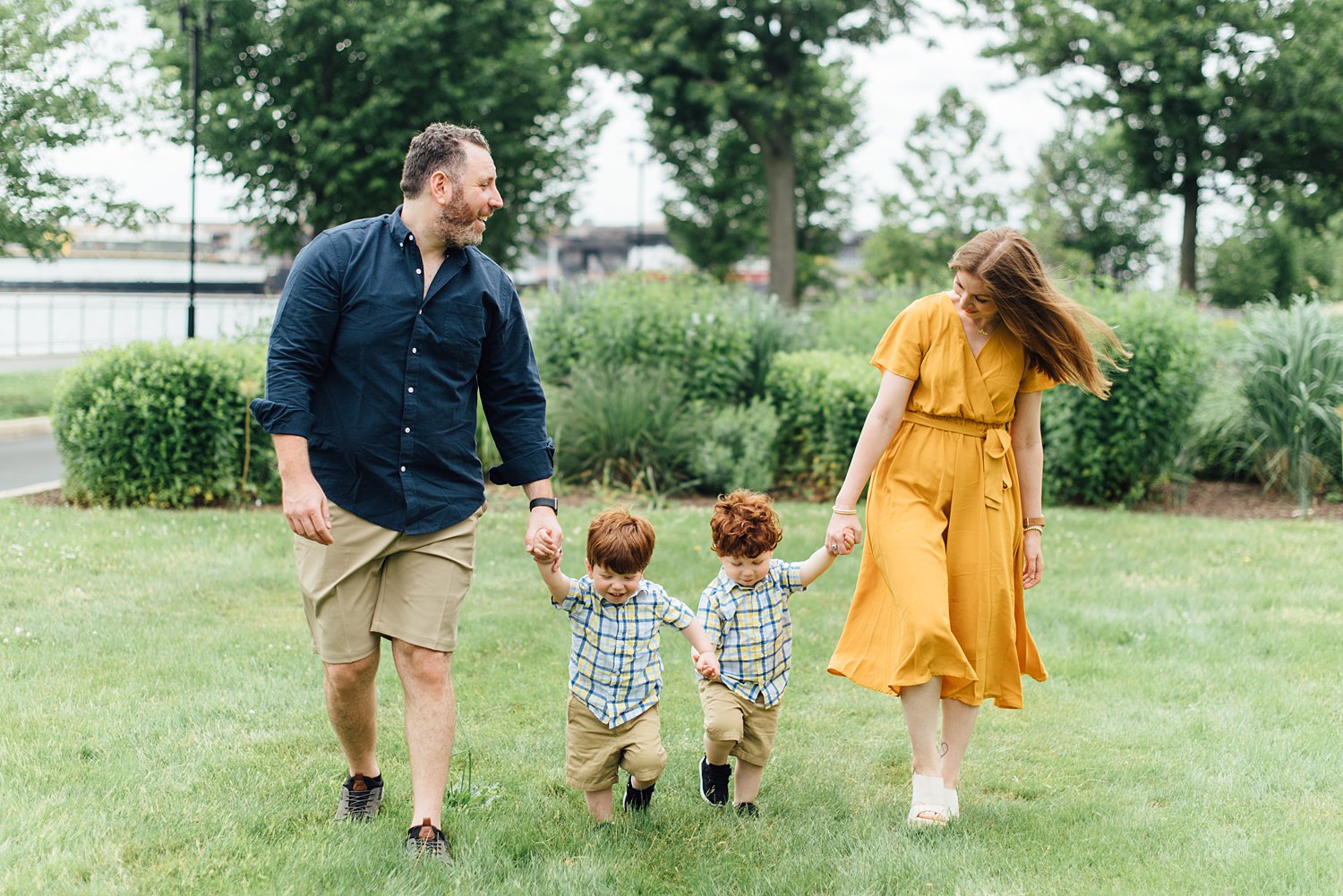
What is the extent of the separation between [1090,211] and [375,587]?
45.0 metres

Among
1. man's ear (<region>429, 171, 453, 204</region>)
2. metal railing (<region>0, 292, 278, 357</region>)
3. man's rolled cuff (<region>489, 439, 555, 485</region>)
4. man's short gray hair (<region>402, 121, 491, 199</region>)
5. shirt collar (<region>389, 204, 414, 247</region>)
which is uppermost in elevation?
metal railing (<region>0, 292, 278, 357</region>)

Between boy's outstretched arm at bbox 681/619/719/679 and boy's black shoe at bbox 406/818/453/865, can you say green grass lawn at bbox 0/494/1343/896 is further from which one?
boy's outstretched arm at bbox 681/619/719/679

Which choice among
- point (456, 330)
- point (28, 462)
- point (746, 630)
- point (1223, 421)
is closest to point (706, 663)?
point (746, 630)

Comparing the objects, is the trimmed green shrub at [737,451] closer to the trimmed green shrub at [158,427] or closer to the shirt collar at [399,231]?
the trimmed green shrub at [158,427]

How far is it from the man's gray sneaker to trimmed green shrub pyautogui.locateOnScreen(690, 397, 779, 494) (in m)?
7.00

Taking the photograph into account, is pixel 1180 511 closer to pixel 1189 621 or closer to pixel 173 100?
pixel 1189 621

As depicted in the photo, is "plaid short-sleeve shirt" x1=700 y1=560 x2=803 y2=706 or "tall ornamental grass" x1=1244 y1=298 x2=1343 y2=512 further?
"tall ornamental grass" x1=1244 y1=298 x2=1343 y2=512

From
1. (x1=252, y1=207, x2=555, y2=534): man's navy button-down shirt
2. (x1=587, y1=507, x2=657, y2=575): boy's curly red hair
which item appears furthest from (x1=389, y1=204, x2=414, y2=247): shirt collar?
(x1=587, y1=507, x2=657, y2=575): boy's curly red hair

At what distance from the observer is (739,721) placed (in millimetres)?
3938

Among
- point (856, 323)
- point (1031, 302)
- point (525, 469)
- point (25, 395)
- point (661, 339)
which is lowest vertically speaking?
point (25, 395)

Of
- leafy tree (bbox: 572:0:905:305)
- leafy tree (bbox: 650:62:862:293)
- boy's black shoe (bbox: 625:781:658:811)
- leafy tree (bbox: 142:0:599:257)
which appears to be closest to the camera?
boy's black shoe (bbox: 625:781:658:811)

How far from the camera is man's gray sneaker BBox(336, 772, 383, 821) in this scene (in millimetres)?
3910

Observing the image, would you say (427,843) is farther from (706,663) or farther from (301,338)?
(301,338)

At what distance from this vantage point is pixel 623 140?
27.9m
